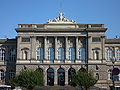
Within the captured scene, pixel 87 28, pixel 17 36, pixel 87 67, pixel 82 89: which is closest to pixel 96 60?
pixel 87 67

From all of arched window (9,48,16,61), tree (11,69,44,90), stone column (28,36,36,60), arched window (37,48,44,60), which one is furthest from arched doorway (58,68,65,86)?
arched window (9,48,16,61)

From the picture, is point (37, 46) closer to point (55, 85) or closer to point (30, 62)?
point (30, 62)

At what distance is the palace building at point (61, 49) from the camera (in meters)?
65.9

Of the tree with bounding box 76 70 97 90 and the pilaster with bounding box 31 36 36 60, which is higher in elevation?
the pilaster with bounding box 31 36 36 60

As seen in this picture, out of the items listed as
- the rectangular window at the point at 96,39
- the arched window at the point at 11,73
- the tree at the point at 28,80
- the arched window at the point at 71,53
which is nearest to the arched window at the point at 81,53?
the arched window at the point at 71,53

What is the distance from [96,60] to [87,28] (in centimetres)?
778

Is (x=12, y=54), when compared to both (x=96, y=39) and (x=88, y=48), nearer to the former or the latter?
(x=88, y=48)

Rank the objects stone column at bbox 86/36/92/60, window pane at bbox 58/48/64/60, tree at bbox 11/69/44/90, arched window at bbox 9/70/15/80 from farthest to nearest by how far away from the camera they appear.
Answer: arched window at bbox 9/70/15/80, window pane at bbox 58/48/64/60, stone column at bbox 86/36/92/60, tree at bbox 11/69/44/90

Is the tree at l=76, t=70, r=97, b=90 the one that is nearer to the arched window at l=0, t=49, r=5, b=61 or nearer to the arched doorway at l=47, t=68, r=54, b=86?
the arched doorway at l=47, t=68, r=54, b=86

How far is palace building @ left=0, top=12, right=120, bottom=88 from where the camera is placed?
216ft

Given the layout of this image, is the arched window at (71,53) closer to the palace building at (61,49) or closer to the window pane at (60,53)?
the palace building at (61,49)

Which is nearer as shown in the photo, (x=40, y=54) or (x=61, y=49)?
(x=40, y=54)

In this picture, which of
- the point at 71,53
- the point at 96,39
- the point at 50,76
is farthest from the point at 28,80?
the point at 96,39

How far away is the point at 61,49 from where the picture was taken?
221 ft
